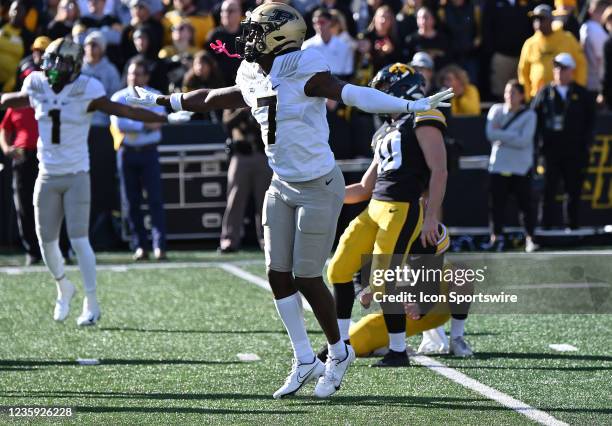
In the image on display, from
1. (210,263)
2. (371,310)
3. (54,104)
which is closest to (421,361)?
(371,310)

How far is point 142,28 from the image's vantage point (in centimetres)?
1392

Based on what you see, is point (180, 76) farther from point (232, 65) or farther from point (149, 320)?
point (149, 320)

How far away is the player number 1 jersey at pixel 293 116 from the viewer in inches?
237

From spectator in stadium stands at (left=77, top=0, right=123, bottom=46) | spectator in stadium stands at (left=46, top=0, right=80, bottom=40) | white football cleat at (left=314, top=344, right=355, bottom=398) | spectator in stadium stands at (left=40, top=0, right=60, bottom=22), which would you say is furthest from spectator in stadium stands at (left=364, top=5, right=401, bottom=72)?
white football cleat at (left=314, top=344, right=355, bottom=398)

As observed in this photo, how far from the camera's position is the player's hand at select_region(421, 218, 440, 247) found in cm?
708

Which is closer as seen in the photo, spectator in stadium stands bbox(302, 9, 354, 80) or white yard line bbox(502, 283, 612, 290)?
white yard line bbox(502, 283, 612, 290)

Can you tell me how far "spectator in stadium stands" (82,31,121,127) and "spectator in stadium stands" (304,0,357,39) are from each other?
2425 mm

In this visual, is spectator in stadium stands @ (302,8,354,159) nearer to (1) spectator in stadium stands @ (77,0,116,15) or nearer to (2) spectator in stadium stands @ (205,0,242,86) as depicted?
(2) spectator in stadium stands @ (205,0,242,86)

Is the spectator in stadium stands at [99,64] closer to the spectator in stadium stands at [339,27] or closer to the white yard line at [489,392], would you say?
the spectator in stadium stands at [339,27]

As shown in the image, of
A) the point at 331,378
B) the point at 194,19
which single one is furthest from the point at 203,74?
the point at 331,378

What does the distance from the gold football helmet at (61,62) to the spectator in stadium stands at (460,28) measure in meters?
6.49

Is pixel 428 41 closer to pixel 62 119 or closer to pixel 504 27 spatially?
pixel 504 27

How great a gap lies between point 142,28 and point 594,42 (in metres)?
4.97

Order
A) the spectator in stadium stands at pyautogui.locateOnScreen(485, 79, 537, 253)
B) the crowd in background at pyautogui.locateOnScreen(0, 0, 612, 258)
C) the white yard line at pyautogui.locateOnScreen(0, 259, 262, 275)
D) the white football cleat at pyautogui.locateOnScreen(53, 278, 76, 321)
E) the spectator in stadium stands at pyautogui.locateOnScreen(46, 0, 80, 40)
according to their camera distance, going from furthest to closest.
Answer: the spectator in stadium stands at pyautogui.locateOnScreen(46, 0, 80, 40) < the crowd in background at pyautogui.locateOnScreen(0, 0, 612, 258) < the spectator in stadium stands at pyautogui.locateOnScreen(485, 79, 537, 253) < the white yard line at pyautogui.locateOnScreen(0, 259, 262, 275) < the white football cleat at pyautogui.locateOnScreen(53, 278, 76, 321)
